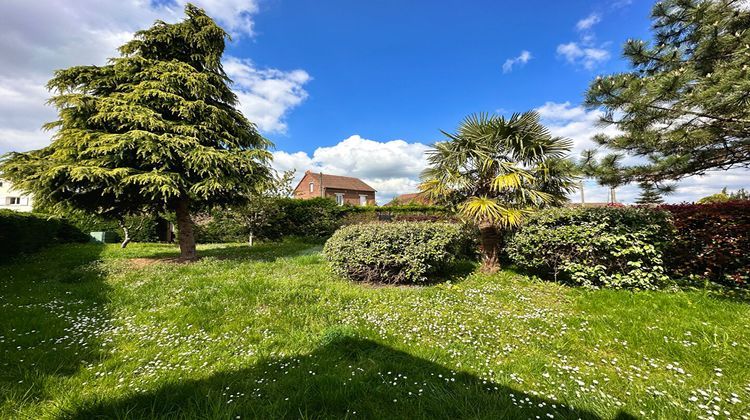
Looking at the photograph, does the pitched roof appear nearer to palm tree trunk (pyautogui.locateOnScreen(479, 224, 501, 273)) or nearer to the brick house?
the brick house

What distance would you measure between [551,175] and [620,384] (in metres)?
4.65

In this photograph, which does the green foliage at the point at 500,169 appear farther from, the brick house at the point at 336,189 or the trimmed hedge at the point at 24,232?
the brick house at the point at 336,189

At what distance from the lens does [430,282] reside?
5.66m

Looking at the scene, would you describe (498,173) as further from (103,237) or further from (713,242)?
(103,237)

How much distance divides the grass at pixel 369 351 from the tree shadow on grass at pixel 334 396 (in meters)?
0.01

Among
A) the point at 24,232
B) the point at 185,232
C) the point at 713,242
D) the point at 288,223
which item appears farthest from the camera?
the point at 288,223

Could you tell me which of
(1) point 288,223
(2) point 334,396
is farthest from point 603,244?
(1) point 288,223

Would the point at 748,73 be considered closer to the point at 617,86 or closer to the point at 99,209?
the point at 617,86

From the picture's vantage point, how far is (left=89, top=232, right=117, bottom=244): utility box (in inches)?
550

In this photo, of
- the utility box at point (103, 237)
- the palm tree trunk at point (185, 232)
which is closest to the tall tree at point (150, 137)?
the palm tree trunk at point (185, 232)

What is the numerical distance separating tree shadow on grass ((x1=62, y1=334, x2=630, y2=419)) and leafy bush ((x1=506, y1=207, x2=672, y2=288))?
3620mm

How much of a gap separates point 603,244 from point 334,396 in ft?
16.7

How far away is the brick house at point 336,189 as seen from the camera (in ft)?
123

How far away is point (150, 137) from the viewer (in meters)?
6.95
